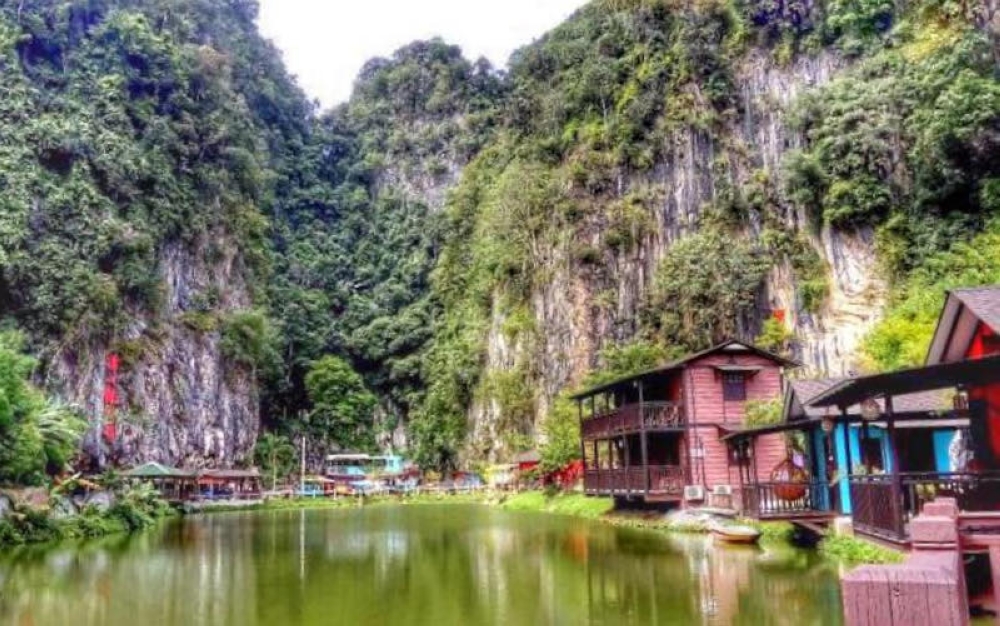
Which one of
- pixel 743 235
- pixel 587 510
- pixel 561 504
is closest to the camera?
pixel 587 510

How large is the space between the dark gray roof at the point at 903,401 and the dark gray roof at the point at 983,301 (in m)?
4.52

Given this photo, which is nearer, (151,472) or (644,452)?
(644,452)

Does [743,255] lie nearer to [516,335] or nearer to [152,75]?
[516,335]

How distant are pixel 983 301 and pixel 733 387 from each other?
56.9 feet

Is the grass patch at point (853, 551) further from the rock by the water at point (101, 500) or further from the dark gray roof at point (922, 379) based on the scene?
the rock by the water at point (101, 500)

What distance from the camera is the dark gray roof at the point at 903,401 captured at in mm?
18656

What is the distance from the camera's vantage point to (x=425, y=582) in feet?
55.4

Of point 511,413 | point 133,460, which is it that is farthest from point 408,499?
point 133,460

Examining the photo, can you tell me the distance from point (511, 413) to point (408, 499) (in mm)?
9998

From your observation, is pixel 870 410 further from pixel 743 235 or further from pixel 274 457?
pixel 274 457

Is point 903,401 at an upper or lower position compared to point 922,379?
lower

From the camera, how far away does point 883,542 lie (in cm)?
1292

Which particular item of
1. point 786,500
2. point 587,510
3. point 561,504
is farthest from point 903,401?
point 561,504

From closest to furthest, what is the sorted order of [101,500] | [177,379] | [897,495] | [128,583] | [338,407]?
[897,495]
[128,583]
[101,500]
[177,379]
[338,407]
